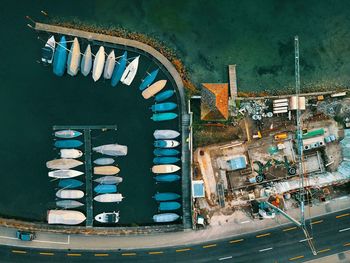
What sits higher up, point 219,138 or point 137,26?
point 137,26

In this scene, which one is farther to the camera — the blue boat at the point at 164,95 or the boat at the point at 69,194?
the blue boat at the point at 164,95

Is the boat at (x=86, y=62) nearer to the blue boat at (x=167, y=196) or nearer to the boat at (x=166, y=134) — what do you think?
the boat at (x=166, y=134)

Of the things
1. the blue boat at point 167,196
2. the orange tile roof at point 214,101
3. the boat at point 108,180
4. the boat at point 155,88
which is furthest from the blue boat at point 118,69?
the blue boat at point 167,196

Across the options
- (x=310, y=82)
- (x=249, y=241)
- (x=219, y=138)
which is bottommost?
(x=249, y=241)

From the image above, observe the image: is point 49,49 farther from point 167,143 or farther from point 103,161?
point 167,143

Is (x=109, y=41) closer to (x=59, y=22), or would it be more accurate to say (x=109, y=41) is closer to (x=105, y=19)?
(x=105, y=19)

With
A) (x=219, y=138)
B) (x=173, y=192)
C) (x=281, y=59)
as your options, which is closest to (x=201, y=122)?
(x=219, y=138)
